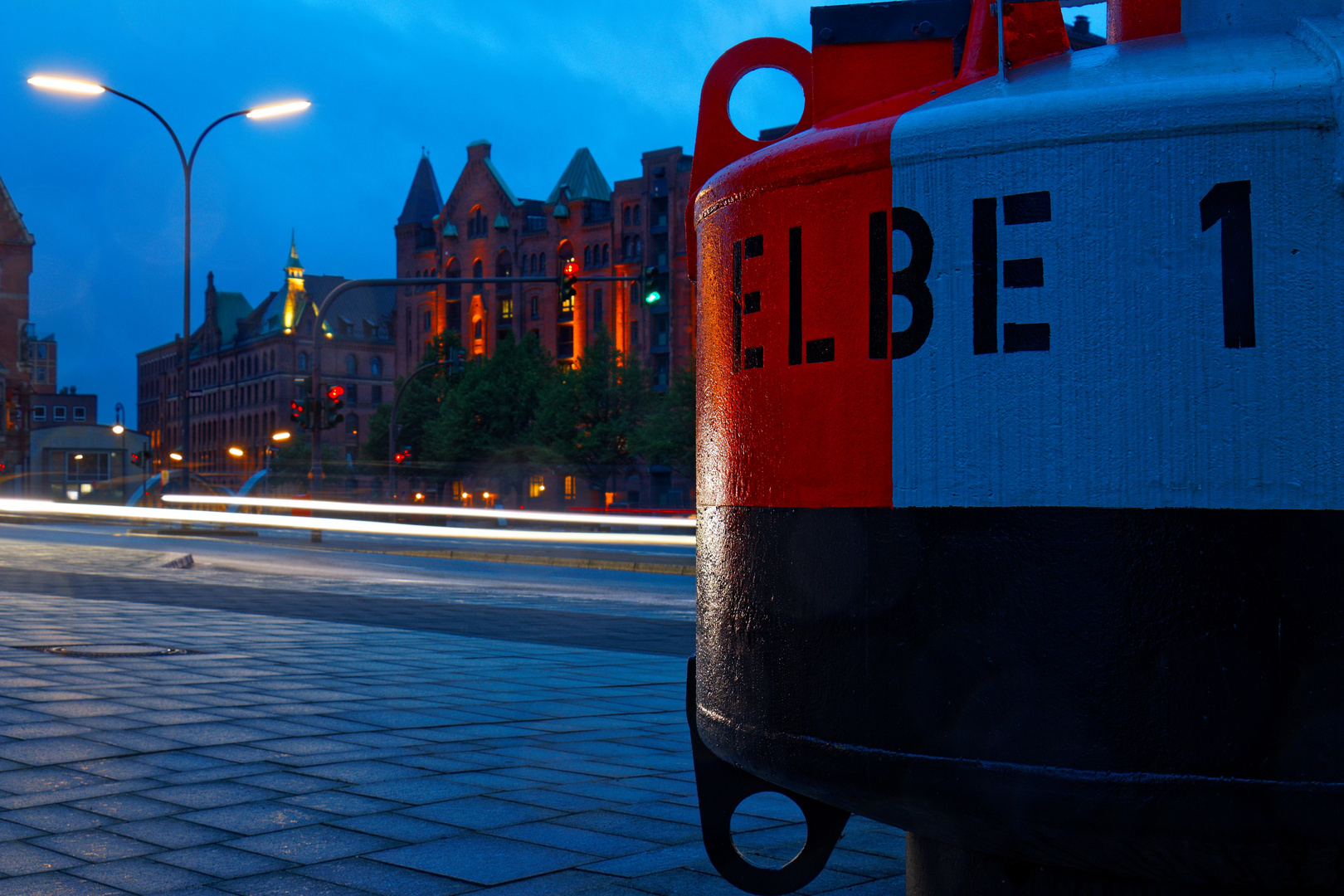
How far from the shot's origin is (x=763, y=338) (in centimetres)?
213

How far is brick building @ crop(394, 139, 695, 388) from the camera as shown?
65.1 meters

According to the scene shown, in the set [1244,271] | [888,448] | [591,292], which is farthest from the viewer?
[591,292]

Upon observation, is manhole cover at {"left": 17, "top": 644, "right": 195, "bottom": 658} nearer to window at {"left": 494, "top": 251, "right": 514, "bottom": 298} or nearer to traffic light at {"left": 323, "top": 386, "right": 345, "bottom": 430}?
traffic light at {"left": 323, "top": 386, "right": 345, "bottom": 430}

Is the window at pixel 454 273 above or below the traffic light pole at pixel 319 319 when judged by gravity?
above

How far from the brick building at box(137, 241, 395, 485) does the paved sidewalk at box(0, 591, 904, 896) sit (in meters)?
89.7

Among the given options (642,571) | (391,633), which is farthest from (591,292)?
(391,633)

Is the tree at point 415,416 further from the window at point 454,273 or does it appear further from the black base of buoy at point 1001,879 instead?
the black base of buoy at point 1001,879

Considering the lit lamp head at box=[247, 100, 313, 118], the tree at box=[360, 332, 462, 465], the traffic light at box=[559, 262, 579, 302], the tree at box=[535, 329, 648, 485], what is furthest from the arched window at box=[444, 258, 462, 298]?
the lit lamp head at box=[247, 100, 313, 118]

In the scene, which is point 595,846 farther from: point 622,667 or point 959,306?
point 622,667

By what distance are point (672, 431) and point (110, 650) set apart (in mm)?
42877

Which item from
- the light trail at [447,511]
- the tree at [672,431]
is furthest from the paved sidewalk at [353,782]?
the tree at [672,431]

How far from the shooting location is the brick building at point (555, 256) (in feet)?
214

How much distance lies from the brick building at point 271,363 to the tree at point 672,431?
47396 mm

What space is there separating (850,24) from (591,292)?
67581 mm
